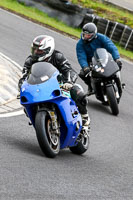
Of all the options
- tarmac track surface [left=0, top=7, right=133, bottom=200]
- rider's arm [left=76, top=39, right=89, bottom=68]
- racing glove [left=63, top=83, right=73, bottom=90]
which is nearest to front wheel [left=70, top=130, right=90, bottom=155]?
tarmac track surface [left=0, top=7, right=133, bottom=200]

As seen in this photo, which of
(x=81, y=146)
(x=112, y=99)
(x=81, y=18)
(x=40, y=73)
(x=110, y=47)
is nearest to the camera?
(x=40, y=73)

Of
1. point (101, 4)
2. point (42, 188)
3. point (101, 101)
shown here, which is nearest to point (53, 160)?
point (42, 188)

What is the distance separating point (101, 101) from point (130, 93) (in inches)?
82.1

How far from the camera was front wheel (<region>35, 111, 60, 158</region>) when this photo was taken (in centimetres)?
637

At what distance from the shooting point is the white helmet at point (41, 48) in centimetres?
730

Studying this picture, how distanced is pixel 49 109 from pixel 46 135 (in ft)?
1.24

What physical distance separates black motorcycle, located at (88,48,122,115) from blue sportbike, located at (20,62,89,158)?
4.28 metres

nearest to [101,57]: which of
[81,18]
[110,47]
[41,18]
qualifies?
[110,47]

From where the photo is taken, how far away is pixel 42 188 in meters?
5.51

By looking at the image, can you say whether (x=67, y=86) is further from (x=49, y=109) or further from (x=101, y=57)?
(x=101, y=57)

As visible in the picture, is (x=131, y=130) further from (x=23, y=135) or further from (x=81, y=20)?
(x=81, y=20)

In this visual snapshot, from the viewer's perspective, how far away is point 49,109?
6664 millimetres

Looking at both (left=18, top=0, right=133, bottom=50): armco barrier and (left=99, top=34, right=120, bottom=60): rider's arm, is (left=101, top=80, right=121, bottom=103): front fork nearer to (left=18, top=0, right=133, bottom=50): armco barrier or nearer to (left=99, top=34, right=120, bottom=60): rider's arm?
(left=99, top=34, right=120, bottom=60): rider's arm

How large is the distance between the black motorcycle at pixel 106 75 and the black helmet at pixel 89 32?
0.35 meters
